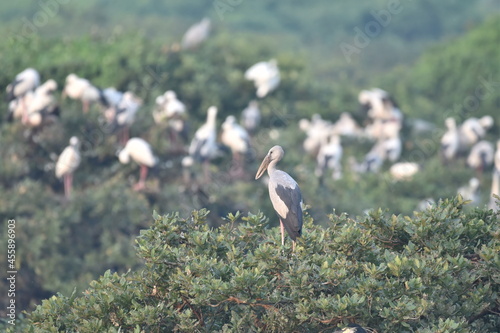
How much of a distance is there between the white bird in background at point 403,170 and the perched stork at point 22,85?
6.21 metres

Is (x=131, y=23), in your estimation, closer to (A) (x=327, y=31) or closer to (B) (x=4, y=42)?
(A) (x=327, y=31)

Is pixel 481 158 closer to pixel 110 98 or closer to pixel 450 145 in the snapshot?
pixel 450 145

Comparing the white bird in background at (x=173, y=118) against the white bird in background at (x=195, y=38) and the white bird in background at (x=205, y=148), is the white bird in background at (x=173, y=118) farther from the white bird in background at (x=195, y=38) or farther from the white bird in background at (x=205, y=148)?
the white bird in background at (x=195, y=38)

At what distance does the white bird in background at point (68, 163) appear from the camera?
12969 mm

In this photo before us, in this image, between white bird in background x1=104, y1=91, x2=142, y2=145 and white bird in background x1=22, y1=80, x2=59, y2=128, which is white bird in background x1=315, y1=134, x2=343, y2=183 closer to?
white bird in background x1=104, y1=91, x2=142, y2=145

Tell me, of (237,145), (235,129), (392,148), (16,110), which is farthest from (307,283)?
(392,148)

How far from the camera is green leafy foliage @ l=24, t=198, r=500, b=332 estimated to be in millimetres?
5852

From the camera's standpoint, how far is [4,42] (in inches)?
792

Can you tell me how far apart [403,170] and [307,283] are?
1236 cm

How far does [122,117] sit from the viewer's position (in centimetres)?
1409

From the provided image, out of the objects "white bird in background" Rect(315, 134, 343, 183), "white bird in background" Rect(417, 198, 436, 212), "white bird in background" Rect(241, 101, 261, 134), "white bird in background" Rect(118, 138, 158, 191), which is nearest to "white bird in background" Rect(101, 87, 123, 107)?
"white bird in background" Rect(118, 138, 158, 191)

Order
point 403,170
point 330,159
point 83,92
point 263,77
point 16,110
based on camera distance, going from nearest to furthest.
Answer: point 16,110
point 83,92
point 403,170
point 330,159
point 263,77

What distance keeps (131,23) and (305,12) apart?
44.0ft

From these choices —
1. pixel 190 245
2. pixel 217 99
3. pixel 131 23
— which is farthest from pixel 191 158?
pixel 131 23
